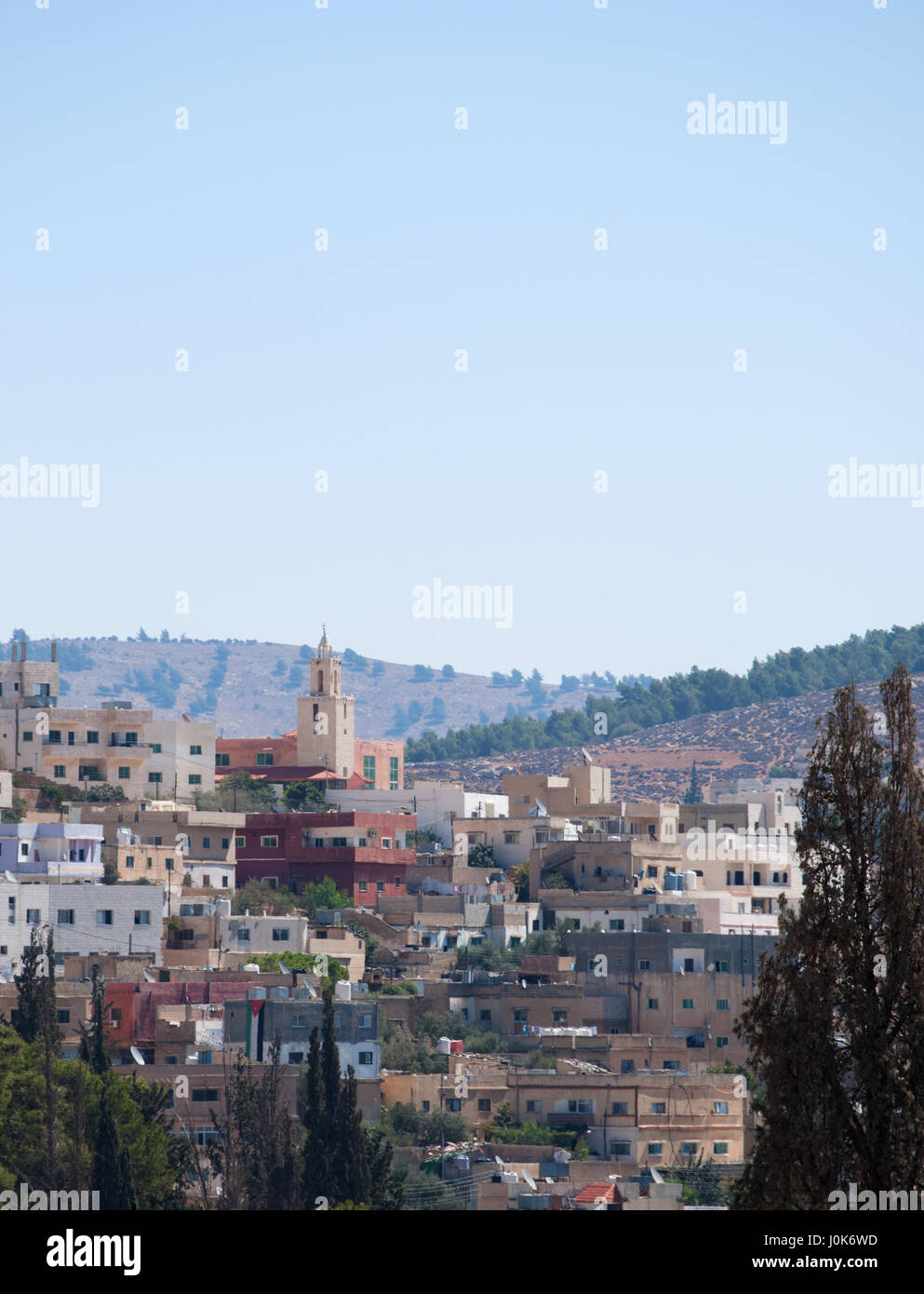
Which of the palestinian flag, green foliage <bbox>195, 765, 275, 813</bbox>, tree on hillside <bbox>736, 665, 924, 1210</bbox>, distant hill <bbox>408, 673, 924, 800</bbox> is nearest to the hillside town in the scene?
the palestinian flag

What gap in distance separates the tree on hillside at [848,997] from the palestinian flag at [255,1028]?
127ft

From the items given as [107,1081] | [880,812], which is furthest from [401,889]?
[880,812]

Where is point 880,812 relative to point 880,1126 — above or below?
above

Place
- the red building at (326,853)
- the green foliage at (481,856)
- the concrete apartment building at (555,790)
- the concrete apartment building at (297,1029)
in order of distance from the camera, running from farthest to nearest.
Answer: the concrete apartment building at (555,790) < the green foliage at (481,856) < the red building at (326,853) < the concrete apartment building at (297,1029)

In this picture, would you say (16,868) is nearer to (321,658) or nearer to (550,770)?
(321,658)

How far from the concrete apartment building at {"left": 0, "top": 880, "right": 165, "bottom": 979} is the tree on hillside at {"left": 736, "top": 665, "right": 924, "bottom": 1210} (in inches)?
1829

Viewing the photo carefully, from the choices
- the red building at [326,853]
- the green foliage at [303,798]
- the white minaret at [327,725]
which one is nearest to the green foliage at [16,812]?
the red building at [326,853]

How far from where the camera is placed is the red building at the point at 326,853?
243ft

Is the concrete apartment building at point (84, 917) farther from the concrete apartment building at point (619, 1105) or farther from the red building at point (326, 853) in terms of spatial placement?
the red building at point (326, 853)

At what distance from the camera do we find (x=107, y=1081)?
4819cm

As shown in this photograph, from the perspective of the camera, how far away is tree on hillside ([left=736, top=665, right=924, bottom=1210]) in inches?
585

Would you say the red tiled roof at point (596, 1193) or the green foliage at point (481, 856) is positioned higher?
the green foliage at point (481, 856)
